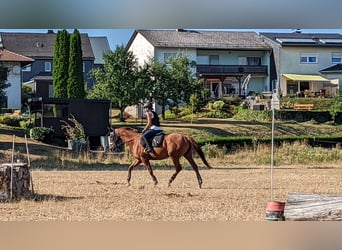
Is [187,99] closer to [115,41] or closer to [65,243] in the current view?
[115,41]

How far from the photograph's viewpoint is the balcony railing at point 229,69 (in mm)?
8458

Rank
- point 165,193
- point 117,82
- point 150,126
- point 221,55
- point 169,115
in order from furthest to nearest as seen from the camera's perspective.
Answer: point 117,82 < point 221,55 < point 169,115 < point 150,126 < point 165,193

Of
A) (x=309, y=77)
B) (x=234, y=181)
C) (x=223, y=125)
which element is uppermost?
(x=309, y=77)

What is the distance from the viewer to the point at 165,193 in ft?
25.0

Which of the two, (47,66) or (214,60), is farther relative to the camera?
(214,60)

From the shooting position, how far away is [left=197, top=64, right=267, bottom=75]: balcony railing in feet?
27.7

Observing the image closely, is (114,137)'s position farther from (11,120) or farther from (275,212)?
(275,212)

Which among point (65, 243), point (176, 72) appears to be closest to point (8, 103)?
point (176, 72)

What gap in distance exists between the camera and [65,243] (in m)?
4.29

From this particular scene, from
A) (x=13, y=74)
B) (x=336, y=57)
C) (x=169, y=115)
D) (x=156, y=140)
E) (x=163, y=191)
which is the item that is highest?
(x=336, y=57)

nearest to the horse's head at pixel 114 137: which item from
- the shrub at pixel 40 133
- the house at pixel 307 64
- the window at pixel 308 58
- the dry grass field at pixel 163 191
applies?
the dry grass field at pixel 163 191

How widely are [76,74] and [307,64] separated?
2.69 meters

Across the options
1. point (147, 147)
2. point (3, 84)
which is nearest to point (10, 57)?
point (3, 84)
